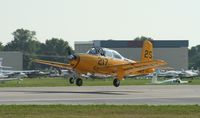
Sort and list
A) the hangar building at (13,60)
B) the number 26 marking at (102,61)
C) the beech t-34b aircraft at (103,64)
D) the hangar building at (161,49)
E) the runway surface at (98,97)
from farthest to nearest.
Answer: the hangar building at (161,49) < the hangar building at (13,60) < the number 26 marking at (102,61) < the beech t-34b aircraft at (103,64) < the runway surface at (98,97)

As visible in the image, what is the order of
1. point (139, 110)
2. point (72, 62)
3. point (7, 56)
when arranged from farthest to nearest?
1. point (7, 56)
2. point (72, 62)
3. point (139, 110)

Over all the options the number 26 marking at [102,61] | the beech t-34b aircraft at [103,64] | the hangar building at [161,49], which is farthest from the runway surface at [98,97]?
the hangar building at [161,49]

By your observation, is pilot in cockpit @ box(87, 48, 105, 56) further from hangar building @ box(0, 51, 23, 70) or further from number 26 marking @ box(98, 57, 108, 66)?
hangar building @ box(0, 51, 23, 70)

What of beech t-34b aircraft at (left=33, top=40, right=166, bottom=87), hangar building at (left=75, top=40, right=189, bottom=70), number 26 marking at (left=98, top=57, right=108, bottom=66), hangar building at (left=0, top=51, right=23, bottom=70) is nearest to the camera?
beech t-34b aircraft at (left=33, top=40, right=166, bottom=87)

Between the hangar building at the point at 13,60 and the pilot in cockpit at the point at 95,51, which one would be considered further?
the hangar building at the point at 13,60

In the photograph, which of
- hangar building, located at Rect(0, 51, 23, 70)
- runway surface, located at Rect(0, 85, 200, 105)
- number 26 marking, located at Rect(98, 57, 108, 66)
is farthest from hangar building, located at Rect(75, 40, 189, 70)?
runway surface, located at Rect(0, 85, 200, 105)

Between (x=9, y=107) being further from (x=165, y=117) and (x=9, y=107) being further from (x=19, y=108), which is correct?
(x=165, y=117)

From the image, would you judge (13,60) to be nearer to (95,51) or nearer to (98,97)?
(95,51)

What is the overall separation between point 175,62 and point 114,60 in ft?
339

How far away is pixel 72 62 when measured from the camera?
45.9 metres

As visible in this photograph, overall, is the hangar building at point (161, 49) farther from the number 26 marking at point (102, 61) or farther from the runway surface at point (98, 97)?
the runway surface at point (98, 97)

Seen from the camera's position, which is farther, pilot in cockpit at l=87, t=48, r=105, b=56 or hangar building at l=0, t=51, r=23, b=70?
hangar building at l=0, t=51, r=23, b=70

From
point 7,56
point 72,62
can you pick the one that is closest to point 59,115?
point 72,62

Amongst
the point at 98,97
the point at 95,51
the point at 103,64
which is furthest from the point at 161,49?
the point at 98,97
